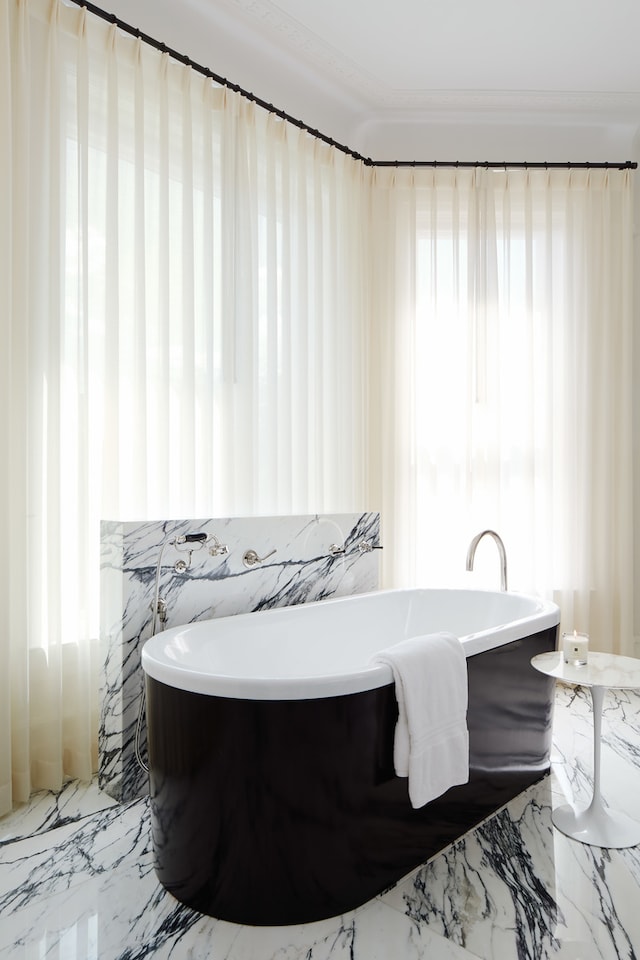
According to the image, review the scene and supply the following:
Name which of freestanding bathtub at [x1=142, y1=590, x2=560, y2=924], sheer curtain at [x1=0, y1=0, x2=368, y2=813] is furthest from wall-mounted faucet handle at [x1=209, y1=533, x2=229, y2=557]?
freestanding bathtub at [x1=142, y1=590, x2=560, y2=924]

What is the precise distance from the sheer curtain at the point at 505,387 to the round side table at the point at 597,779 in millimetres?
1482

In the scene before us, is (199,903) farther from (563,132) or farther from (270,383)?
(563,132)

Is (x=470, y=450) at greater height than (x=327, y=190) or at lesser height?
lesser

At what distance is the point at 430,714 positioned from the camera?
1.81m

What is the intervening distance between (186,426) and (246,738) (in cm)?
140

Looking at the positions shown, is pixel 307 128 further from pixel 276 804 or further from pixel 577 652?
pixel 276 804

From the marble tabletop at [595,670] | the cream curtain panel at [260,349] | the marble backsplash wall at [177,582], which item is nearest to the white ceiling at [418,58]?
the cream curtain panel at [260,349]

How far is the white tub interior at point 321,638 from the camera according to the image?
65.2 inches

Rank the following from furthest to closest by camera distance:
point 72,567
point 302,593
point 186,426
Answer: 1. point 302,593
2. point 186,426
3. point 72,567

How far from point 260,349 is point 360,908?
7.10ft

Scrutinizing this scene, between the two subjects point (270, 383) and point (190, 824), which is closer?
point (190, 824)

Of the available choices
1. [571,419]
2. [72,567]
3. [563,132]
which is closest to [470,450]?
[571,419]

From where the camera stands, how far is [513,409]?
372 cm

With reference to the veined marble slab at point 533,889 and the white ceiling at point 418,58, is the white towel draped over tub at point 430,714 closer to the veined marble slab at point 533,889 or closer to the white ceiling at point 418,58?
the veined marble slab at point 533,889
